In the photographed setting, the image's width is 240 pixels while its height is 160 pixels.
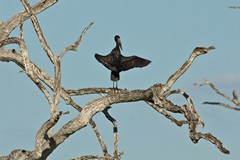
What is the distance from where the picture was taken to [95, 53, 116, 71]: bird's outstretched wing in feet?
46.3

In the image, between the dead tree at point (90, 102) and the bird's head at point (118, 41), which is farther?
the bird's head at point (118, 41)

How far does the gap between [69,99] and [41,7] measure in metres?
2.75

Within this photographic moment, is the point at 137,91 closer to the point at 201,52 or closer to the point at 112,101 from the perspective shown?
the point at 112,101

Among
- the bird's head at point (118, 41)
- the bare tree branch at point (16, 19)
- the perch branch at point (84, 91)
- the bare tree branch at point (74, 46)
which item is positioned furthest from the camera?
the bare tree branch at point (16, 19)

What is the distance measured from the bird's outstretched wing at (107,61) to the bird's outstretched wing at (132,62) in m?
0.22

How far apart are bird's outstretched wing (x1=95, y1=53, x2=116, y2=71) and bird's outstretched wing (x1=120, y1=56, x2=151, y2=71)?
22 centimetres

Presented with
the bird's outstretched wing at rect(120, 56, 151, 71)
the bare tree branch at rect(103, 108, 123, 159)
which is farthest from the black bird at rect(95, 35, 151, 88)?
the bare tree branch at rect(103, 108, 123, 159)

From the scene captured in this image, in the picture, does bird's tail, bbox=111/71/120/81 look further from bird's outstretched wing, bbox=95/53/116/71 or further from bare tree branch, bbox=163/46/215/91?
bare tree branch, bbox=163/46/215/91

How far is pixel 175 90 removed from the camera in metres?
12.7

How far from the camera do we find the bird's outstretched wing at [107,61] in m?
14.1

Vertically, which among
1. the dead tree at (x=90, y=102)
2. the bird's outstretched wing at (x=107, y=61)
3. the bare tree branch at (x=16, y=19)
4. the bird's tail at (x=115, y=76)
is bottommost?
the dead tree at (x=90, y=102)

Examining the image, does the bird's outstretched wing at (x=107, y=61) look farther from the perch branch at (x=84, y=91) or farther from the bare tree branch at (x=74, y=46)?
the bare tree branch at (x=74, y=46)

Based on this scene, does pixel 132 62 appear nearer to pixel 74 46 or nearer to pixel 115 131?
pixel 115 131

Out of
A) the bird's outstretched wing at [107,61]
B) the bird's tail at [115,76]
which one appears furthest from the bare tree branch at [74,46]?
the bird's tail at [115,76]
